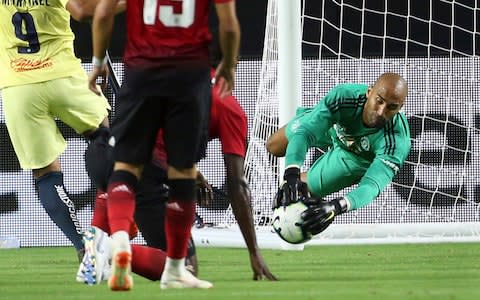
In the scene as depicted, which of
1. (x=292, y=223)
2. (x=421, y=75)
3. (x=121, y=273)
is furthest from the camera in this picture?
(x=421, y=75)

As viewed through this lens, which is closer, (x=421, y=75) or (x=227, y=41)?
(x=227, y=41)

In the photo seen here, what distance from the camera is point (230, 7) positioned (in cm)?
490

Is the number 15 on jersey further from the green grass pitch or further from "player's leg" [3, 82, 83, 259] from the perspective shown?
"player's leg" [3, 82, 83, 259]

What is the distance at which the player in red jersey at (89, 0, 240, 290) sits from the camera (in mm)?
5031

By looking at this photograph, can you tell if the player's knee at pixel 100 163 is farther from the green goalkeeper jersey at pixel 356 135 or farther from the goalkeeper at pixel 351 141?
the green goalkeeper jersey at pixel 356 135

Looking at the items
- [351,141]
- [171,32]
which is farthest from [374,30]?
[171,32]

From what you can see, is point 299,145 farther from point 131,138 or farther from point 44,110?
point 131,138

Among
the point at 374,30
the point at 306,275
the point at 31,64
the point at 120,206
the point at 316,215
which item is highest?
the point at 374,30

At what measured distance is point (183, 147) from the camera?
505 cm

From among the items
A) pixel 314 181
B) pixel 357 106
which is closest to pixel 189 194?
pixel 357 106

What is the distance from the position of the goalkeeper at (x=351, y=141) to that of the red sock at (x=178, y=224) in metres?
1.47

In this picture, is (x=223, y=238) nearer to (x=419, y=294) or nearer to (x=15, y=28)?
(x=15, y=28)

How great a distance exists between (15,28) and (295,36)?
7.80 feet

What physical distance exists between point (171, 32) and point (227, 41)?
0.79 ft
